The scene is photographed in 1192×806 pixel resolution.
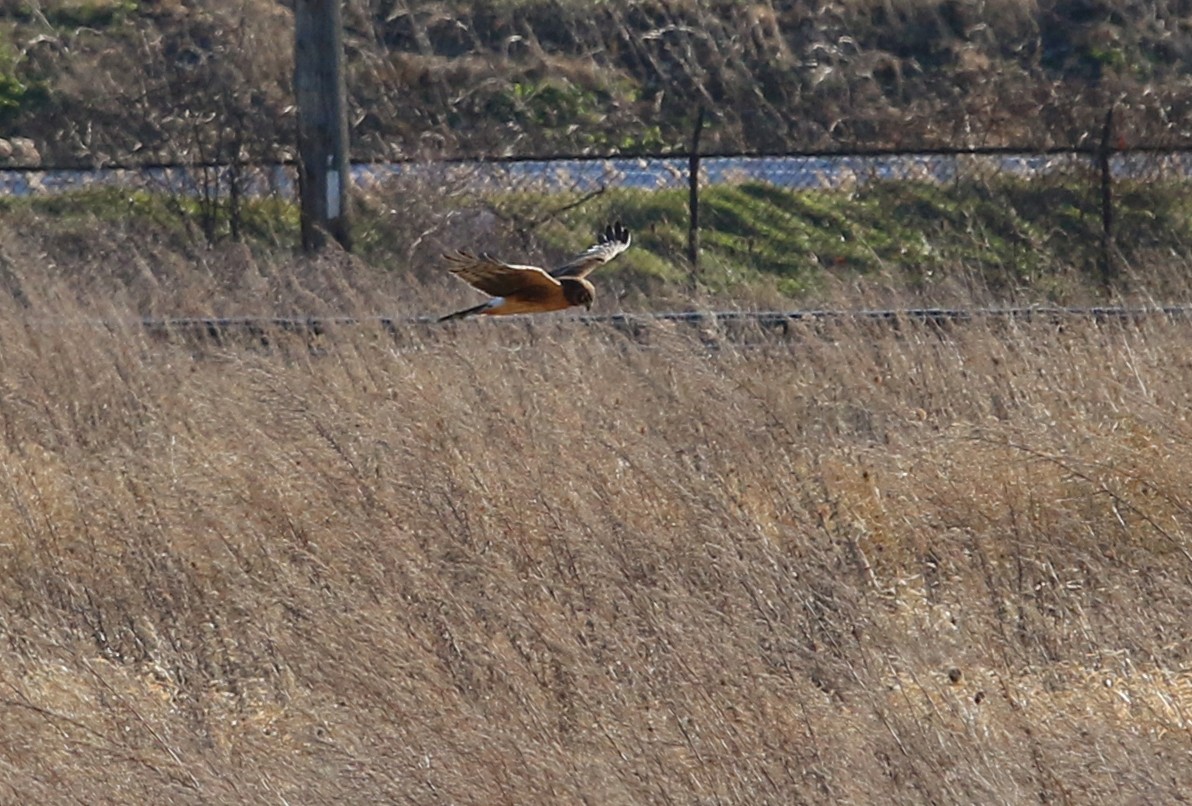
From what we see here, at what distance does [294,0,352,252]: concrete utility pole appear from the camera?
12.6 metres

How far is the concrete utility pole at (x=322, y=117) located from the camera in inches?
496

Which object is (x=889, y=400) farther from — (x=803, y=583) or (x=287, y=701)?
(x=287, y=701)

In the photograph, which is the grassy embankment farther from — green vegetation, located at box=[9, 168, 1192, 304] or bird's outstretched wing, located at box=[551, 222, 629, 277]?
bird's outstretched wing, located at box=[551, 222, 629, 277]

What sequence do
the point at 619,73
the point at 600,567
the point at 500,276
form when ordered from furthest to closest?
the point at 619,73, the point at 500,276, the point at 600,567

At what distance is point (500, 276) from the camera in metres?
5.91

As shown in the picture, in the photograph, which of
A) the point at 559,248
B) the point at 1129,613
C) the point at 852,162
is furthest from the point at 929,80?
the point at 1129,613

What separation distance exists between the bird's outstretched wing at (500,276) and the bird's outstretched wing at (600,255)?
22.9 inches

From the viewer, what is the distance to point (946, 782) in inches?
175

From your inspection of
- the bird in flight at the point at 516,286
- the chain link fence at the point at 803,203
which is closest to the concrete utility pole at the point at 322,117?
the chain link fence at the point at 803,203

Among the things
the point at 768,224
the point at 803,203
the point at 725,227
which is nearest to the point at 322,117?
the point at 725,227

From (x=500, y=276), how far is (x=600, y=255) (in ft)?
3.86

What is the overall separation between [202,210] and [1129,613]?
10345 mm

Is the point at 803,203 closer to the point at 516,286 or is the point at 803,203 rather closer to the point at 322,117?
the point at 322,117

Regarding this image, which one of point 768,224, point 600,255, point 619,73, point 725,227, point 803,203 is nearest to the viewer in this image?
point 600,255
